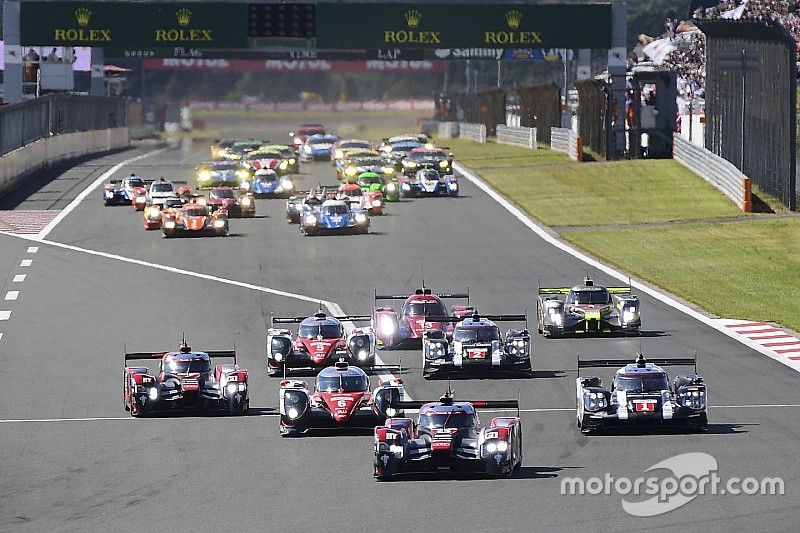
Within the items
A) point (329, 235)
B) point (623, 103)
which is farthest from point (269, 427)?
point (623, 103)

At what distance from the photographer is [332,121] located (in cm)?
16212

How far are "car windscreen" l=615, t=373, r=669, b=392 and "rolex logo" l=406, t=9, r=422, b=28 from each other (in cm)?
6825

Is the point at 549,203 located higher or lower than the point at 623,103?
lower

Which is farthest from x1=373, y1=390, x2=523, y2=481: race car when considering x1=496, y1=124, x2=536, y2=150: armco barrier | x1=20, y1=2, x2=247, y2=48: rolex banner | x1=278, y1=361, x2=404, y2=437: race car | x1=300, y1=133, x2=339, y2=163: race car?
x1=496, y1=124, x2=536, y2=150: armco barrier

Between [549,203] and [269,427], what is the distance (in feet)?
145

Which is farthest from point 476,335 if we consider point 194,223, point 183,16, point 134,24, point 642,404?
point 134,24

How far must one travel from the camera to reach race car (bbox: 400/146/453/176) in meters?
84.0

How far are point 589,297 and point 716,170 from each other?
36795 millimetres

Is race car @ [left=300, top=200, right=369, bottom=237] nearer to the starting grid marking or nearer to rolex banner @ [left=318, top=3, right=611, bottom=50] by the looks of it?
the starting grid marking

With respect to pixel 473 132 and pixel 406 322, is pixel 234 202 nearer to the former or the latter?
pixel 406 322

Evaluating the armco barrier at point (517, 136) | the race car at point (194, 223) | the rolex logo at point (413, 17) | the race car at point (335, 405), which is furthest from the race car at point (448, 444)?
the armco barrier at point (517, 136)

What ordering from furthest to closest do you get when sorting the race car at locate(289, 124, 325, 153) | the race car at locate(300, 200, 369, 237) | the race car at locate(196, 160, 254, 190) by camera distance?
1. the race car at locate(289, 124, 325, 153)
2. the race car at locate(196, 160, 254, 190)
3. the race car at locate(300, 200, 369, 237)

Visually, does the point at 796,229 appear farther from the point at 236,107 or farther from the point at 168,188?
the point at 236,107

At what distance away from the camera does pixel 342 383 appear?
3006cm
